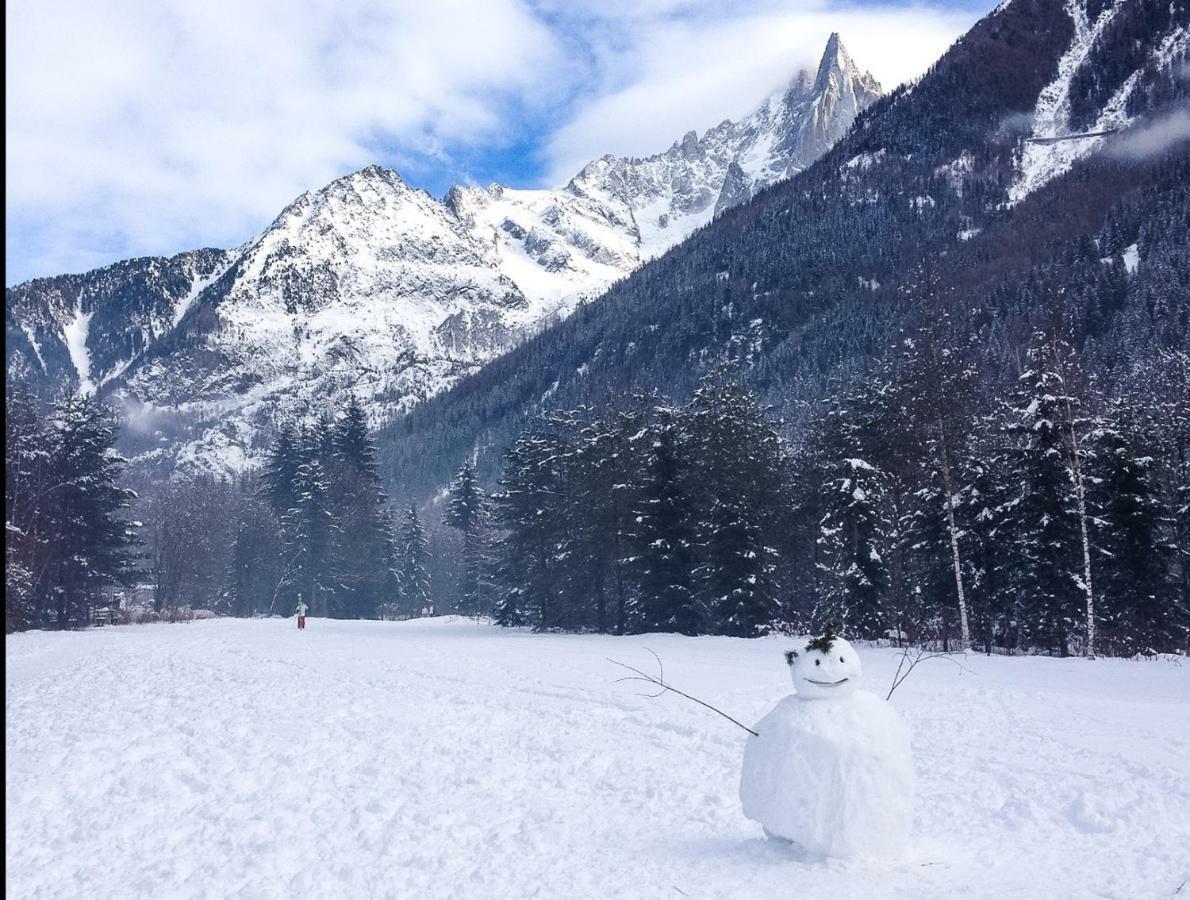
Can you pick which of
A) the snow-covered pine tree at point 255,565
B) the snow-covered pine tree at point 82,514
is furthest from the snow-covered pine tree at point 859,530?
the snow-covered pine tree at point 255,565

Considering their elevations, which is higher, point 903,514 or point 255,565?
point 903,514

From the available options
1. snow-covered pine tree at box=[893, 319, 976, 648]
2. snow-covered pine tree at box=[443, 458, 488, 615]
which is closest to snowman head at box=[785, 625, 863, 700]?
snow-covered pine tree at box=[893, 319, 976, 648]

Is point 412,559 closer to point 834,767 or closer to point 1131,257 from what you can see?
point 834,767

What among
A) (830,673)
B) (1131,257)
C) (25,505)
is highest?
(1131,257)

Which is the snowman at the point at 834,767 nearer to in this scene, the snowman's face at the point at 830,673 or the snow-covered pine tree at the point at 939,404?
the snowman's face at the point at 830,673

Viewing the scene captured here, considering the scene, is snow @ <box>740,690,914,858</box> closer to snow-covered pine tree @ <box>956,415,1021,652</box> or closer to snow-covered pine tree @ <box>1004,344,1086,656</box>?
snow-covered pine tree @ <box>1004,344,1086,656</box>

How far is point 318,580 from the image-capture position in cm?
5666

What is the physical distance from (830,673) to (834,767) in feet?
2.37

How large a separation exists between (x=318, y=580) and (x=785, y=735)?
5510 centimetres

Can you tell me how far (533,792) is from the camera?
8.79 metres

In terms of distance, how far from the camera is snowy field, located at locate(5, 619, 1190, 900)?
6.33 m

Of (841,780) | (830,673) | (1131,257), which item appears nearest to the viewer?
(841,780)

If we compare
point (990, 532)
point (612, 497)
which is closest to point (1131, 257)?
point (990, 532)

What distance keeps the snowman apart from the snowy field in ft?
0.86
